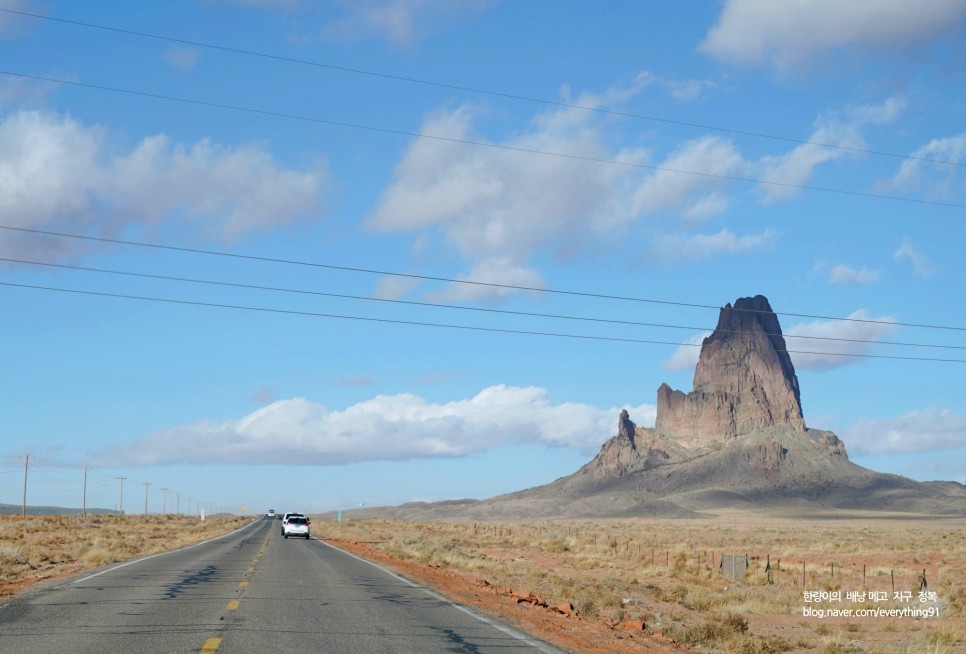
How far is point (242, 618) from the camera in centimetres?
1450

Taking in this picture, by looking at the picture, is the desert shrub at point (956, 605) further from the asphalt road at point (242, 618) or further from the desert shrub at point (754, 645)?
the asphalt road at point (242, 618)

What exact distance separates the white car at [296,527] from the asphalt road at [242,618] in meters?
34.7

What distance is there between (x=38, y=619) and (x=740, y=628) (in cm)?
1281

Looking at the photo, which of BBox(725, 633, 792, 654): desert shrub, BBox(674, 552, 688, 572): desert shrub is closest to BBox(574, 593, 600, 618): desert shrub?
BBox(725, 633, 792, 654): desert shrub

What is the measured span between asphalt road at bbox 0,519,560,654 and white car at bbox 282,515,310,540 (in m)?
34.7

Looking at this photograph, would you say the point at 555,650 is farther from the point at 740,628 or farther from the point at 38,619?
the point at 38,619

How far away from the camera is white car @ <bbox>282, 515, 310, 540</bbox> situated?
58188mm

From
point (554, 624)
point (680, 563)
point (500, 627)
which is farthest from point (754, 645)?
point (680, 563)

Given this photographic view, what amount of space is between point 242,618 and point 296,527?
149 ft

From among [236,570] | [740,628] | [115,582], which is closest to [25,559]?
[236,570]

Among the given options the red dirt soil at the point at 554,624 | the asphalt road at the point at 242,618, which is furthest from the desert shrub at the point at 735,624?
the asphalt road at the point at 242,618

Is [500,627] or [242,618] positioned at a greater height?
[242,618]

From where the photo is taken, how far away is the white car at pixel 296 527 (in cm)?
5819

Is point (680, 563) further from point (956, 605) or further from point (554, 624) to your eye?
point (554, 624)
